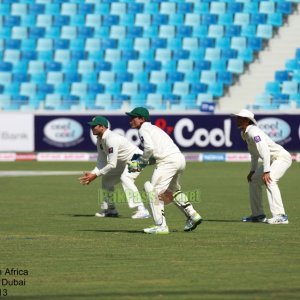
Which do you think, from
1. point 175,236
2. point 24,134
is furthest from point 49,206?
point 24,134

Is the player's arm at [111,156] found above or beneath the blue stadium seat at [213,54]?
beneath

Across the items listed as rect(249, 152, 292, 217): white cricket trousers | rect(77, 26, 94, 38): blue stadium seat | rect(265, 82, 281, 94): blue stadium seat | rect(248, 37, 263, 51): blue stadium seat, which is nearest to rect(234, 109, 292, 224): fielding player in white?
rect(249, 152, 292, 217): white cricket trousers

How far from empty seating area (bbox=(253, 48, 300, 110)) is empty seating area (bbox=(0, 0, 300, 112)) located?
51 millimetres

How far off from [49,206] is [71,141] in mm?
16451

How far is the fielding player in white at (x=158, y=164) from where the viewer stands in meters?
13.5

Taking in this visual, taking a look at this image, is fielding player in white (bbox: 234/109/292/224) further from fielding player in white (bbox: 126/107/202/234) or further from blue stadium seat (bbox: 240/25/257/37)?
blue stadium seat (bbox: 240/25/257/37)

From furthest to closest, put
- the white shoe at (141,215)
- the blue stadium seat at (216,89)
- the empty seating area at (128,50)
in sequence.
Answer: the empty seating area at (128,50)
the blue stadium seat at (216,89)
the white shoe at (141,215)

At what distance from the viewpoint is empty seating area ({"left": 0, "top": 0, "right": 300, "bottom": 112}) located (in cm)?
3734

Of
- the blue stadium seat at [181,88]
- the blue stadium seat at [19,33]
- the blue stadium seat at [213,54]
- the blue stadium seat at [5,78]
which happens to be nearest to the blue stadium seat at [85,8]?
the blue stadium seat at [19,33]

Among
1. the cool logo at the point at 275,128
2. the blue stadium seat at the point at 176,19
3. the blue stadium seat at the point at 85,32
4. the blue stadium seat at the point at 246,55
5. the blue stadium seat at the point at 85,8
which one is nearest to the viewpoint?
the cool logo at the point at 275,128

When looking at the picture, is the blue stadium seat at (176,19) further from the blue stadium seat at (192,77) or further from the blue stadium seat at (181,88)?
the blue stadium seat at (181,88)

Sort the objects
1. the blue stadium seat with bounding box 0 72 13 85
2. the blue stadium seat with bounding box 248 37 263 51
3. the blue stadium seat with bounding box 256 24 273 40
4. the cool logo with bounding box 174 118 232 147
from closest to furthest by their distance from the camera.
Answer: the cool logo with bounding box 174 118 232 147, the blue stadium seat with bounding box 248 37 263 51, the blue stadium seat with bounding box 256 24 273 40, the blue stadium seat with bounding box 0 72 13 85

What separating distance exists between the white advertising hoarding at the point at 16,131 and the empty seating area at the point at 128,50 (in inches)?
26.2

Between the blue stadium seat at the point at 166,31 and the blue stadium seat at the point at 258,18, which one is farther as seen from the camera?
the blue stadium seat at the point at 166,31
